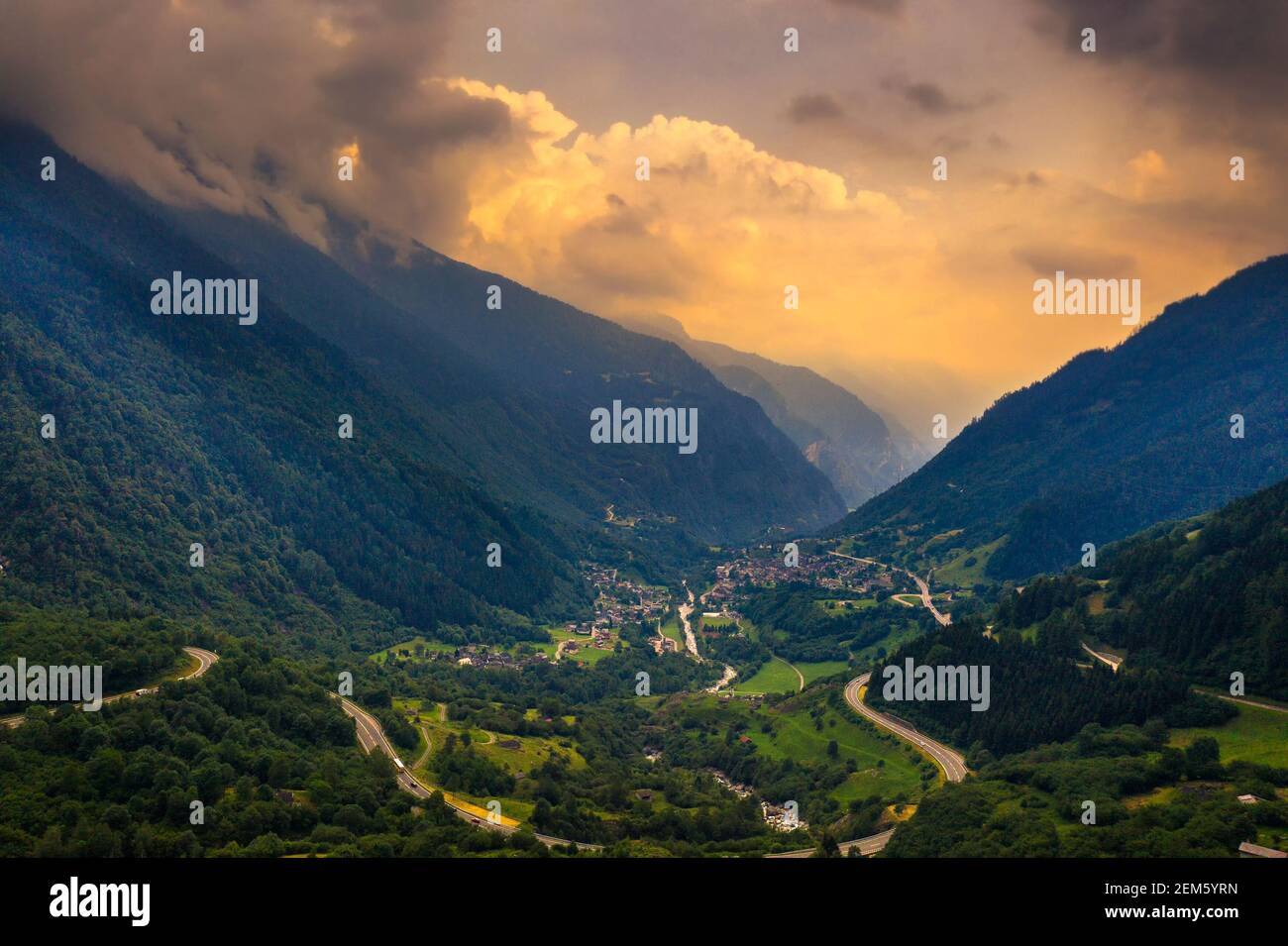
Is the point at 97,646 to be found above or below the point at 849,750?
above

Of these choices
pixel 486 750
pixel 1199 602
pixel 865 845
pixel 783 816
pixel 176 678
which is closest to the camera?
pixel 865 845

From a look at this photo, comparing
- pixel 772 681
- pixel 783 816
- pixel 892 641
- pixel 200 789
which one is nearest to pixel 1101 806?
pixel 783 816

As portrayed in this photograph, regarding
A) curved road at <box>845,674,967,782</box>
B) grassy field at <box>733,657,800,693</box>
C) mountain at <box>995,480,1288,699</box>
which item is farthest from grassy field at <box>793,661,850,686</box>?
mountain at <box>995,480,1288,699</box>

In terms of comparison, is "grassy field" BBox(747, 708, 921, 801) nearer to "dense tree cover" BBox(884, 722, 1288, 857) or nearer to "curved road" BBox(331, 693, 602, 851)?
"dense tree cover" BBox(884, 722, 1288, 857)

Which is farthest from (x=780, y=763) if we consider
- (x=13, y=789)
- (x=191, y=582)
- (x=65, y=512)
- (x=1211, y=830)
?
(x=65, y=512)

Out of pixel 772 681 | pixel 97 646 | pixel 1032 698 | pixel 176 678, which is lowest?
pixel 772 681
